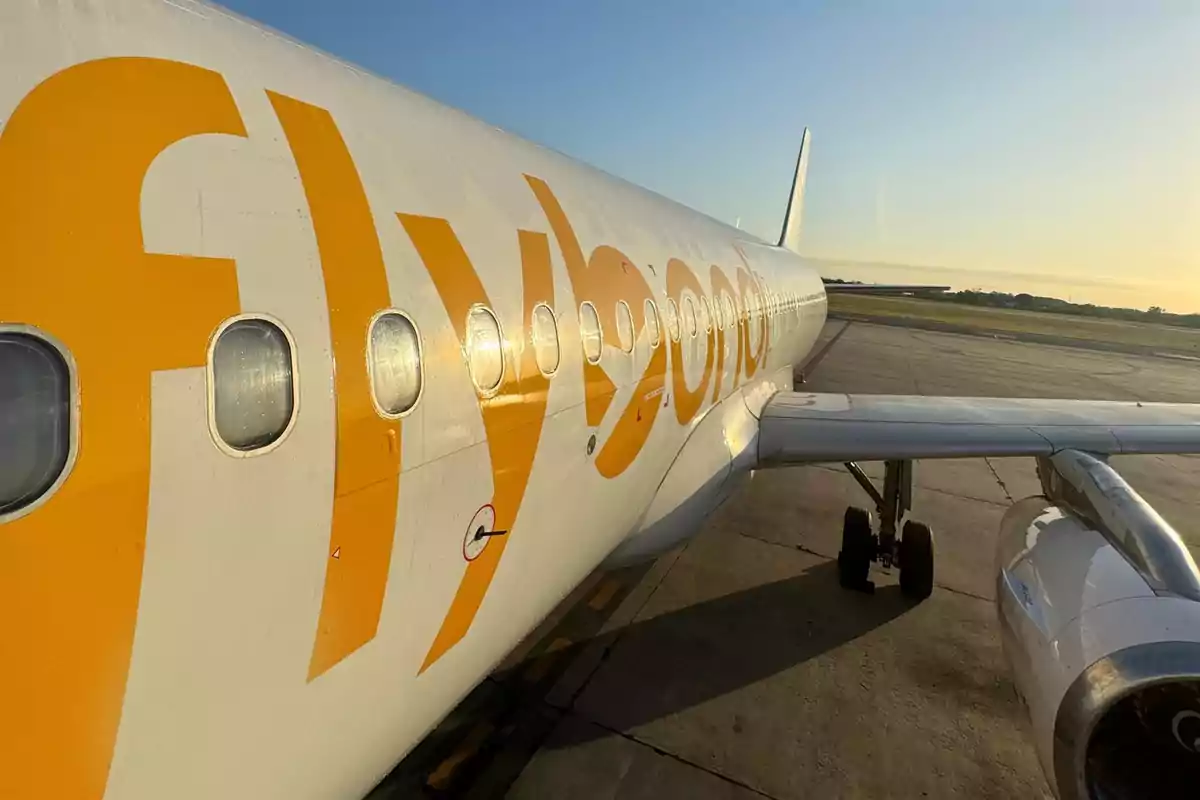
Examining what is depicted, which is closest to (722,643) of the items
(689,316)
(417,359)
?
(689,316)

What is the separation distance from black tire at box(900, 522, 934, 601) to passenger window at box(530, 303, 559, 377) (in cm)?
585

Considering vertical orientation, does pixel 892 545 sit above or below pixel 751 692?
above

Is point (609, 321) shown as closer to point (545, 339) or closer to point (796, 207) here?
point (545, 339)

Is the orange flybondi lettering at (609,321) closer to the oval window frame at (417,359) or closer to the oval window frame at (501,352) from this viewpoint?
the oval window frame at (501,352)

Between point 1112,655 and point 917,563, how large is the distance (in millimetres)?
4149

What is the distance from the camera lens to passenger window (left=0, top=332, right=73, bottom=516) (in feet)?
4.20

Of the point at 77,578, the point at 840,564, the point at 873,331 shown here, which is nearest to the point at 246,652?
the point at 77,578

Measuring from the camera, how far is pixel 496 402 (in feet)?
9.40

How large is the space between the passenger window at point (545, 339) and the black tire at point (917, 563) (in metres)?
5.85

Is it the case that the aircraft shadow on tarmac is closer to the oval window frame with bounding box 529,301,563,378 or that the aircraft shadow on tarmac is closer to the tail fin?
the oval window frame with bounding box 529,301,563,378

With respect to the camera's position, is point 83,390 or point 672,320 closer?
point 83,390

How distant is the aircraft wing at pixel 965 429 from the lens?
6.42 metres

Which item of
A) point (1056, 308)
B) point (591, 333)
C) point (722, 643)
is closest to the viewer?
point (591, 333)

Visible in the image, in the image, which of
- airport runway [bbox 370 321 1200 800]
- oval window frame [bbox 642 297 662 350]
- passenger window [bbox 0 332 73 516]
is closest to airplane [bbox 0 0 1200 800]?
passenger window [bbox 0 332 73 516]
